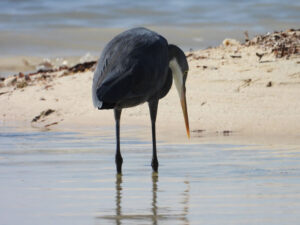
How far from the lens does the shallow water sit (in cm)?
521

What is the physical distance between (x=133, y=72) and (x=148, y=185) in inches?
42.3

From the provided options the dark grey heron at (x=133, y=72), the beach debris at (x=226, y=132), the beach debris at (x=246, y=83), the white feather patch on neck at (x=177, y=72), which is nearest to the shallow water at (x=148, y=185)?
the dark grey heron at (x=133, y=72)

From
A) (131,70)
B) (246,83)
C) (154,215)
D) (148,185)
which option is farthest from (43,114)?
(154,215)

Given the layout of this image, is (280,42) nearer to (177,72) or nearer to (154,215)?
(177,72)

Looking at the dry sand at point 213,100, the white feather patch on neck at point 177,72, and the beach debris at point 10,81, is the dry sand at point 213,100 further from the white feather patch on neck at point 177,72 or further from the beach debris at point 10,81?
the white feather patch on neck at point 177,72

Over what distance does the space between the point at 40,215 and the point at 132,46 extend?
2.68 meters

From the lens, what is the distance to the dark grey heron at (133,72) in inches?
282

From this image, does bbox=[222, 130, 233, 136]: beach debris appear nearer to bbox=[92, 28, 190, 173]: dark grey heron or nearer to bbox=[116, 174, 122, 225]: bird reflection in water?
bbox=[92, 28, 190, 173]: dark grey heron

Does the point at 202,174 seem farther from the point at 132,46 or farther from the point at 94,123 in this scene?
the point at 94,123

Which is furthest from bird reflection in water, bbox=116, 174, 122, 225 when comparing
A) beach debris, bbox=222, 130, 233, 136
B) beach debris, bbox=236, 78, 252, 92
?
beach debris, bbox=236, 78, 252, 92

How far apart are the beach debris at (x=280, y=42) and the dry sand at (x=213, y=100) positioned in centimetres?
6

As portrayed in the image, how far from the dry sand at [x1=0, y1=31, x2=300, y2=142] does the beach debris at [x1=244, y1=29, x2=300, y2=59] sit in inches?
2.3

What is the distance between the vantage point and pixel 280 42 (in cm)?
1522

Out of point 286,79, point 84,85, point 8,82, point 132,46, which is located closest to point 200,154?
point 132,46
